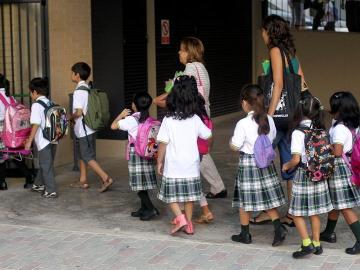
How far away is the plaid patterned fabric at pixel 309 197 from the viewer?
581 cm

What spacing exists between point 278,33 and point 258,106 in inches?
32.1

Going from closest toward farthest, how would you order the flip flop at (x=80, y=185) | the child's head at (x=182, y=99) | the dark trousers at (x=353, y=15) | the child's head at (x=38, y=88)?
the child's head at (x=182, y=99), the child's head at (x=38, y=88), the flip flop at (x=80, y=185), the dark trousers at (x=353, y=15)

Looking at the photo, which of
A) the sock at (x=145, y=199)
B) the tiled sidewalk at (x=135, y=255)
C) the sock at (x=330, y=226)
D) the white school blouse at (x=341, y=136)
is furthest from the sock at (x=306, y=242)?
the sock at (x=145, y=199)

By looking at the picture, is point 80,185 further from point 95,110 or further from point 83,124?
point 95,110

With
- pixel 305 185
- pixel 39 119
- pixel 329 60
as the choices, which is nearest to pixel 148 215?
pixel 39 119

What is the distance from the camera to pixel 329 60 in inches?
567

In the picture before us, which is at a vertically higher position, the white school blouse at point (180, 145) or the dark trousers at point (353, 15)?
the dark trousers at point (353, 15)

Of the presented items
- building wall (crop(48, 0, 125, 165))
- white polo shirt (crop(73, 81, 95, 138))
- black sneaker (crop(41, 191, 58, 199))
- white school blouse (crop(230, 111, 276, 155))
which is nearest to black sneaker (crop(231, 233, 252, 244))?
white school blouse (crop(230, 111, 276, 155))

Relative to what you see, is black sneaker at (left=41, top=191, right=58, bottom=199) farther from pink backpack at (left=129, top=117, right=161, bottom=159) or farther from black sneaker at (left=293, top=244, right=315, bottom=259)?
black sneaker at (left=293, top=244, right=315, bottom=259)

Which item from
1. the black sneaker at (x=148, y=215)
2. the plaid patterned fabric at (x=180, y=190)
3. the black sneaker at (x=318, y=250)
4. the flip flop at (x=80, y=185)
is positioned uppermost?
the plaid patterned fabric at (x=180, y=190)

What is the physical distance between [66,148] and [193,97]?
387cm

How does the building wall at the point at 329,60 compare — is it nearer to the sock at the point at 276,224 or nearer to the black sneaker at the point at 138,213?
the black sneaker at the point at 138,213

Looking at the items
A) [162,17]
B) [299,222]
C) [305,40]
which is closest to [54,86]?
[162,17]

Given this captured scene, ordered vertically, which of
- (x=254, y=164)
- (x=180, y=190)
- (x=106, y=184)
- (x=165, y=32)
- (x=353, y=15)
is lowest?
(x=106, y=184)
